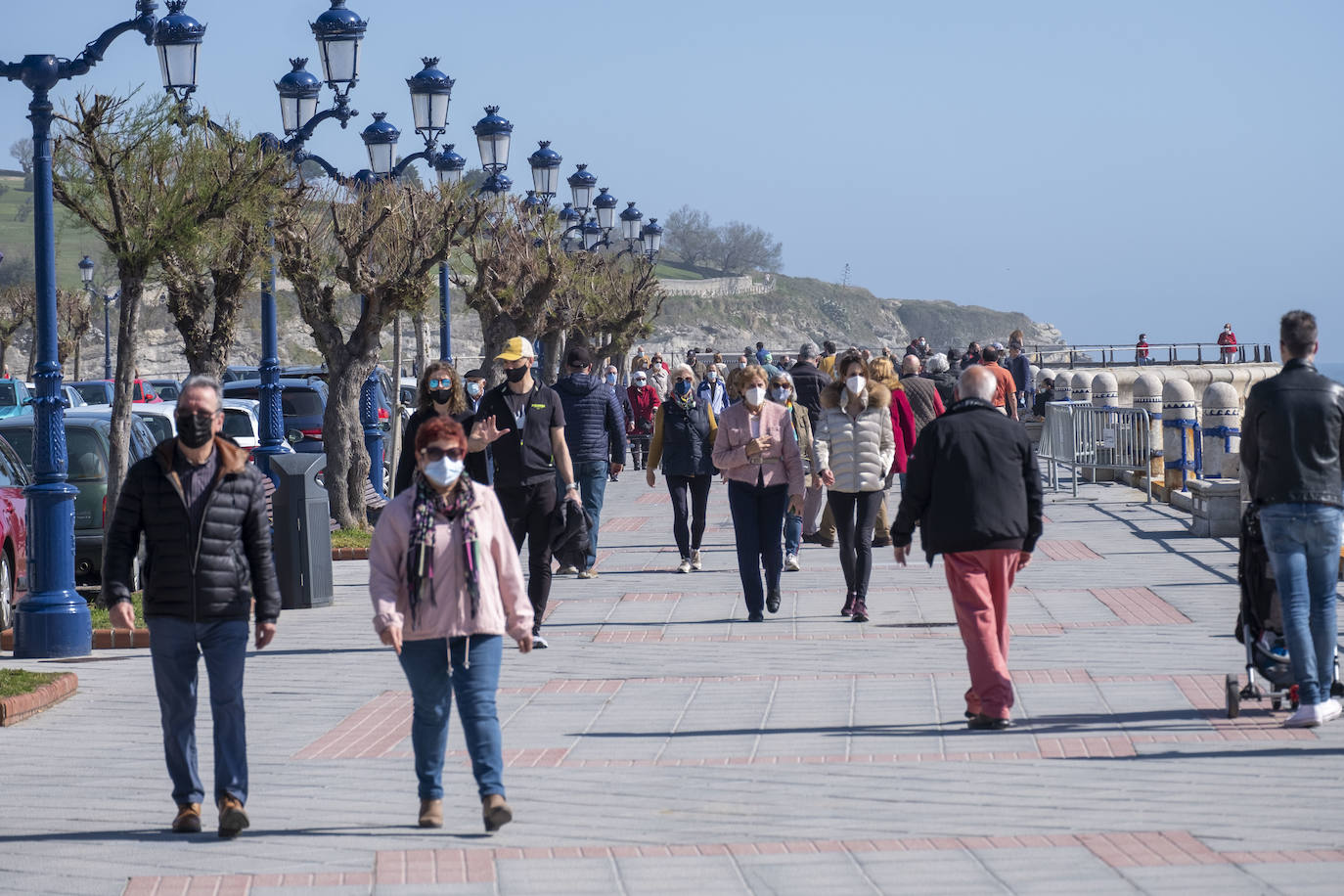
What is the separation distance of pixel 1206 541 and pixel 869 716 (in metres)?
8.13

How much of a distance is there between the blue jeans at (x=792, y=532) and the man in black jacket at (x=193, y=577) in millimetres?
8338

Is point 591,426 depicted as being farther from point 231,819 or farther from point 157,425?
point 231,819

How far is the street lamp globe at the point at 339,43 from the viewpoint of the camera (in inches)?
620

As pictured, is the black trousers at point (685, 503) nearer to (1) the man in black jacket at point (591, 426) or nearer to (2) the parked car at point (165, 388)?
(1) the man in black jacket at point (591, 426)

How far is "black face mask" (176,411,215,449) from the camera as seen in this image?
21.1 feet

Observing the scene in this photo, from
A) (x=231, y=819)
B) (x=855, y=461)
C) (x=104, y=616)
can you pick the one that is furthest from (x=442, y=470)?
(x=104, y=616)

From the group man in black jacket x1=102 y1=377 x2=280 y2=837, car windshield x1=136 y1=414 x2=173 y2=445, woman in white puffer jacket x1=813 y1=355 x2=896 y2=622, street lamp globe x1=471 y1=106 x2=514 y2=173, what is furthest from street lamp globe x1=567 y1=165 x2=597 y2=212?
man in black jacket x1=102 y1=377 x2=280 y2=837

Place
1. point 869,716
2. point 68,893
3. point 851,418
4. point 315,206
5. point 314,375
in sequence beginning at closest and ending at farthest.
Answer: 1. point 68,893
2. point 869,716
3. point 851,418
4. point 315,206
5. point 314,375

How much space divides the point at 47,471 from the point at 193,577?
16.7 ft

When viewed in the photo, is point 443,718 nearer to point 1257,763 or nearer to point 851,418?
point 1257,763

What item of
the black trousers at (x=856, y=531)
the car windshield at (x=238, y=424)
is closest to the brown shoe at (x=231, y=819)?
the black trousers at (x=856, y=531)

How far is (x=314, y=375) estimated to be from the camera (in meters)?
28.4

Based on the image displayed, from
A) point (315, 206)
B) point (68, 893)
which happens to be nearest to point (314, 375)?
point (315, 206)

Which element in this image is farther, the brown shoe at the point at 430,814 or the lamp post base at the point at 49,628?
the lamp post base at the point at 49,628
